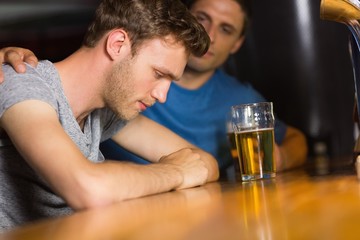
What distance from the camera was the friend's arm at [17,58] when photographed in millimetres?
1369

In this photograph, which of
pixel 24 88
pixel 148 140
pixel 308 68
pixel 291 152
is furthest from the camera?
pixel 308 68

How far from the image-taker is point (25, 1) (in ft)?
9.46

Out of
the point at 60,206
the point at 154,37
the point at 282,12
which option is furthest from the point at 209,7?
the point at 60,206

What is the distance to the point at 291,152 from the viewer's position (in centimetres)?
215

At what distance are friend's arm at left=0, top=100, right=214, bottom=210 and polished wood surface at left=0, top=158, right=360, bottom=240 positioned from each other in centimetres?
5

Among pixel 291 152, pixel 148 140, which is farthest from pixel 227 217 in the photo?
pixel 291 152

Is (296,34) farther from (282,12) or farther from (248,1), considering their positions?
(248,1)

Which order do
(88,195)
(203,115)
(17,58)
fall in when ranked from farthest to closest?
(203,115) < (17,58) < (88,195)

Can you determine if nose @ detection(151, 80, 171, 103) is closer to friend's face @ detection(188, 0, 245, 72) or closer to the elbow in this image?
the elbow

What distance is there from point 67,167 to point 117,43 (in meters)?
0.49

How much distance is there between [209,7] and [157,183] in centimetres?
114

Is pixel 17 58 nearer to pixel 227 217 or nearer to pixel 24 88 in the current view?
pixel 24 88

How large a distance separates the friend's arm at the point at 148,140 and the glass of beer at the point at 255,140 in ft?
0.88

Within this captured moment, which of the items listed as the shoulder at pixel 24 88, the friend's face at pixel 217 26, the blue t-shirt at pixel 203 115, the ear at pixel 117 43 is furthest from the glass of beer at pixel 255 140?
the friend's face at pixel 217 26
